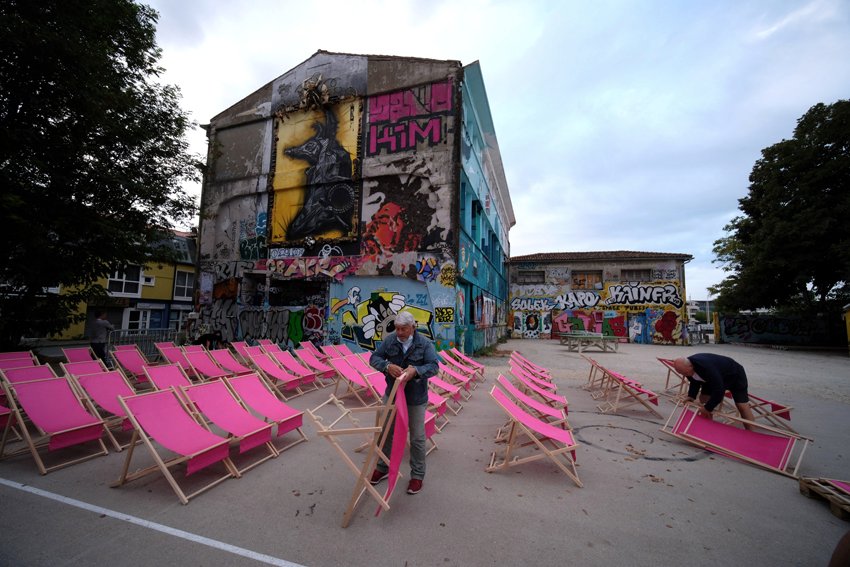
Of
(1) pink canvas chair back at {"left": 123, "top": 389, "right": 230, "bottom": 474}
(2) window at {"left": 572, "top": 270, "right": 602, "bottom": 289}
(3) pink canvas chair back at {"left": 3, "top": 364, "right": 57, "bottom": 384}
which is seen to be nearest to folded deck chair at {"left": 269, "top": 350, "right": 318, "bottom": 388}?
(3) pink canvas chair back at {"left": 3, "top": 364, "right": 57, "bottom": 384}

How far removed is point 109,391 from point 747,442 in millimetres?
7824

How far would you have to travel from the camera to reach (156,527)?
2.55 m

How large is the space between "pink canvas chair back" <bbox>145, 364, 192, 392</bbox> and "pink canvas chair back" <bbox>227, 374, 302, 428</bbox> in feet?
3.53

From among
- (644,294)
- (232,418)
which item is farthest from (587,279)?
(232,418)

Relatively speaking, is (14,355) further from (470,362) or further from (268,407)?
(470,362)

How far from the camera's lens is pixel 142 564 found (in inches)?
85.9

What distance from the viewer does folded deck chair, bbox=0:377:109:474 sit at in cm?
342

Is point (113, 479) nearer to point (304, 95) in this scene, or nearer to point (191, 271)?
point (304, 95)

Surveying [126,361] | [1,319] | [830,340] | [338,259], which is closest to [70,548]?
[126,361]

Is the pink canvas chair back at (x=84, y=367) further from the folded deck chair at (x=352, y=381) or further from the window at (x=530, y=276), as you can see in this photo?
the window at (x=530, y=276)

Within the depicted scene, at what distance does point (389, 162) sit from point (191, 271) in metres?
20.9

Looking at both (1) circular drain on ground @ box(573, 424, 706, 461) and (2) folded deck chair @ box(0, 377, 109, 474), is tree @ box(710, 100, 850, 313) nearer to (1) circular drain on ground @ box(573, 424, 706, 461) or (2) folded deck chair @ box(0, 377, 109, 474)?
(1) circular drain on ground @ box(573, 424, 706, 461)

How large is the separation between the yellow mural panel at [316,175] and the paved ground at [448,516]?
10.7m

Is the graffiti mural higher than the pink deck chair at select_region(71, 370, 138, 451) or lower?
higher
